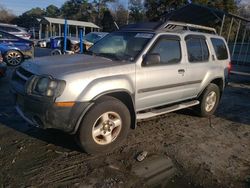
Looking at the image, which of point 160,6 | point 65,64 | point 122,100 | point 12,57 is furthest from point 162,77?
point 160,6

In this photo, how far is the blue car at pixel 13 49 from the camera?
12.6 meters

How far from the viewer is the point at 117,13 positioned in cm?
6059

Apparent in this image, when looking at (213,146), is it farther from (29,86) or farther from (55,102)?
(29,86)

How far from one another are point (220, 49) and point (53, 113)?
176 inches

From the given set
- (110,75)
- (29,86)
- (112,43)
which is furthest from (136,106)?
(29,86)

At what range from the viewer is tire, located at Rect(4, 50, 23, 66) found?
12.6 m

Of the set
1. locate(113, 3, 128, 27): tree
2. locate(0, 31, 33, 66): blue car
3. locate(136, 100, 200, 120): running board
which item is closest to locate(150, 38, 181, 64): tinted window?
locate(136, 100, 200, 120): running board

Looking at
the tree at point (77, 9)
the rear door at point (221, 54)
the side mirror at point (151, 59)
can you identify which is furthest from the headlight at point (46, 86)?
the tree at point (77, 9)

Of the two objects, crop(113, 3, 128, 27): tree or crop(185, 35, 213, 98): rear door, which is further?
crop(113, 3, 128, 27): tree

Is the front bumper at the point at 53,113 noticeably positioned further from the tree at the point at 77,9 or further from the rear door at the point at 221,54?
the tree at the point at 77,9

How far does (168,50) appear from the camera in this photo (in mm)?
5344

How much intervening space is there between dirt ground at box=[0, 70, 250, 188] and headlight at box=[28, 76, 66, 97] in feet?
3.15

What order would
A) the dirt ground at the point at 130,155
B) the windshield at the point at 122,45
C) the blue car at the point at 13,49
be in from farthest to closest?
the blue car at the point at 13,49 < the windshield at the point at 122,45 < the dirt ground at the point at 130,155

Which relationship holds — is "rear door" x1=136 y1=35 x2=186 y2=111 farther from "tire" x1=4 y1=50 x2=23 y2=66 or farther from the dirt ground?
"tire" x1=4 y1=50 x2=23 y2=66
